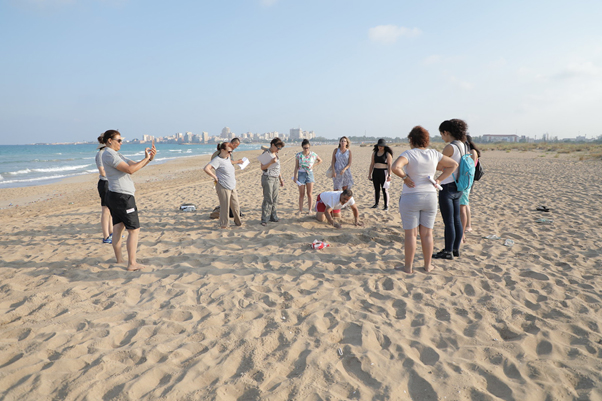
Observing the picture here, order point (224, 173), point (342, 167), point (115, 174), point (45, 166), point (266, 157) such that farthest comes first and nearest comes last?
point (45, 166) → point (342, 167) → point (266, 157) → point (224, 173) → point (115, 174)

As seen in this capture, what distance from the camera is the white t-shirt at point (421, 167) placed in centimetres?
337

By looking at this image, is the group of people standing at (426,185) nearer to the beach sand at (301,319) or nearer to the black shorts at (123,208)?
the beach sand at (301,319)

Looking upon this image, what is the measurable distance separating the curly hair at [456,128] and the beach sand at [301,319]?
1.64m

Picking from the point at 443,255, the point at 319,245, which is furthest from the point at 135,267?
the point at 443,255

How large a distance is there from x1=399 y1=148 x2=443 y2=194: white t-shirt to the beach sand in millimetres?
1096

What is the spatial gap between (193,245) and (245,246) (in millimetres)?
830

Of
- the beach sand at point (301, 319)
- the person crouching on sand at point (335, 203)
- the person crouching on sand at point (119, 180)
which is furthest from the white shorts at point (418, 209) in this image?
the person crouching on sand at point (119, 180)

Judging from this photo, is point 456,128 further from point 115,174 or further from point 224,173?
point 115,174

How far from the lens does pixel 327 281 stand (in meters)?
3.73

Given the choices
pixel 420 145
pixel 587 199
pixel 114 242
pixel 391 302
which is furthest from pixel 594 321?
pixel 587 199

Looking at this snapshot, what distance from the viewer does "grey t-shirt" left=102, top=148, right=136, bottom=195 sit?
11.5 ft

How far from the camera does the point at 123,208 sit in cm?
370

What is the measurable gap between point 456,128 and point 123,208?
4192 mm

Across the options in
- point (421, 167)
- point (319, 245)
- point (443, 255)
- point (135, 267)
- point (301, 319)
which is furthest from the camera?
point (319, 245)
